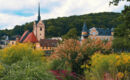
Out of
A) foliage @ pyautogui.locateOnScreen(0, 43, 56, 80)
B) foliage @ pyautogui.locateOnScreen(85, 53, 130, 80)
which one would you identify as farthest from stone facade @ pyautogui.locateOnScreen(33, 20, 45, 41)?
foliage @ pyautogui.locateOnScreen(85, 53, 130, 80)

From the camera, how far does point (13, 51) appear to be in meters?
7.39

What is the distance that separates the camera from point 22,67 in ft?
19.0

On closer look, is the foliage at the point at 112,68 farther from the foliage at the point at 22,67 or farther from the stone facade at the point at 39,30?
the stone facade at the point at 39,30

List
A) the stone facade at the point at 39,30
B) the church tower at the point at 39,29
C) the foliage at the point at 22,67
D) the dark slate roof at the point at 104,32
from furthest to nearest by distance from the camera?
the stone facade at the point at 39,30 → the church tower at the point at 39,29 → the dark slate roof at the point at 104,32 → the foliage at the point at 22,67

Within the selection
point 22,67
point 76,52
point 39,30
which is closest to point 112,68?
point 22,67

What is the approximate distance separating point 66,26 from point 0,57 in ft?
248

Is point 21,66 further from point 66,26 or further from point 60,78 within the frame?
point 66,26

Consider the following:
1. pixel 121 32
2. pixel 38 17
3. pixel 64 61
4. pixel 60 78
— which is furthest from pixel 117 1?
pixel 38 17

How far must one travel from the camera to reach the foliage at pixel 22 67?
4.95 meters

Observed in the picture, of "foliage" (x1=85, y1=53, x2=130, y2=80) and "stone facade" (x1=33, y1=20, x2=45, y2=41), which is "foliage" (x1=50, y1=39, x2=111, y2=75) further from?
"stone facade" (x1=33, y1=20, x2=45, y2=41)

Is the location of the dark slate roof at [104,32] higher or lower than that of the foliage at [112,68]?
higher

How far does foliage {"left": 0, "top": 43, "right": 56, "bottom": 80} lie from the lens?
495cm

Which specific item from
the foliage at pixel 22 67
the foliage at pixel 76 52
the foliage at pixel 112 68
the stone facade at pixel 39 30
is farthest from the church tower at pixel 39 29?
the foliage at pixel 112 68

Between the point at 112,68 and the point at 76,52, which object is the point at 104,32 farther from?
the point at 112,68
